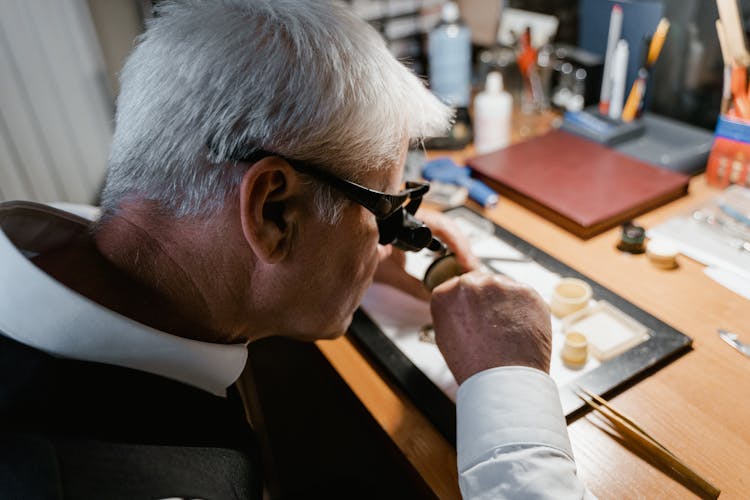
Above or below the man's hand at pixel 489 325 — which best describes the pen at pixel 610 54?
above

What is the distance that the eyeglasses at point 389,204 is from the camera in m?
0.65

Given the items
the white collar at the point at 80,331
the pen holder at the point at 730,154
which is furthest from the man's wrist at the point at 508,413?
the pen holder at the point at 730,154

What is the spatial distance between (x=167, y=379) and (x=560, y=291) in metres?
0.61

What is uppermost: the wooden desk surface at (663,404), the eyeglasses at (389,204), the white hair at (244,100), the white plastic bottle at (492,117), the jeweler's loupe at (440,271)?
the white hair at (244,100)

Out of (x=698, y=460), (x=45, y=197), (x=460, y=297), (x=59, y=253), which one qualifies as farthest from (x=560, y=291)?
(x=45, y=197)

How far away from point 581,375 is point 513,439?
206 mm

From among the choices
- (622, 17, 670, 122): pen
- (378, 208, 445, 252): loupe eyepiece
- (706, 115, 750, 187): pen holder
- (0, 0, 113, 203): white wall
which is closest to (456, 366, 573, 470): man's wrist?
(378, 208, 445, 252): loupe eyepiece

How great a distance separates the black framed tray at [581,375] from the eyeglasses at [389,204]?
17 centimetres

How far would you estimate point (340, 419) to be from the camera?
1308 mm

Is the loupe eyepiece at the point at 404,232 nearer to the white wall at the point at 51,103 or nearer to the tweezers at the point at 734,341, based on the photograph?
the tweezers at the point at 734,341

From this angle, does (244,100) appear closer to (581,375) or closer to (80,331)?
(80,331)

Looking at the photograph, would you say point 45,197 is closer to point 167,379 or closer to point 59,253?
point 59,253

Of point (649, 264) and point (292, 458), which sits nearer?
point (649, 264)

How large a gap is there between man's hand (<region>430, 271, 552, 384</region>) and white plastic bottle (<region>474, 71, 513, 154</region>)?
27.0 inches
